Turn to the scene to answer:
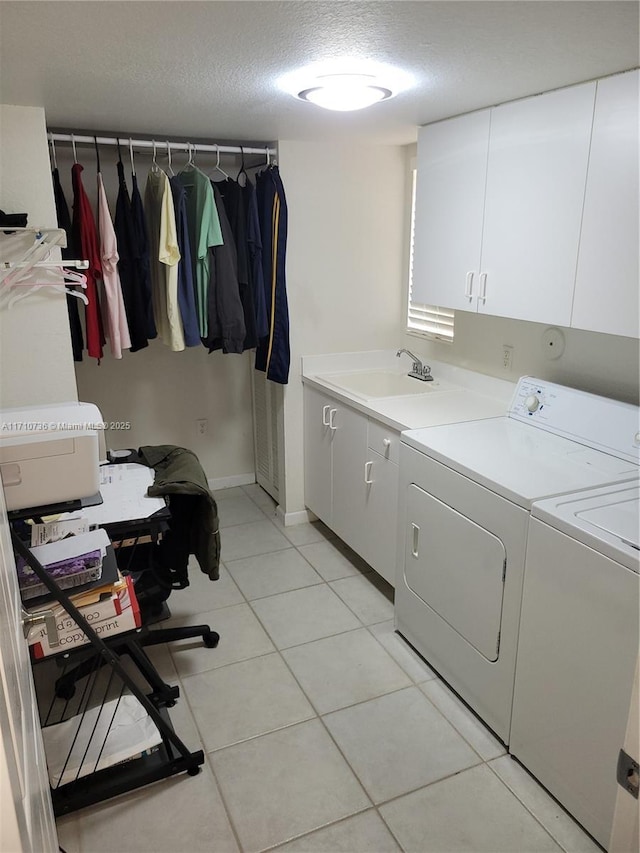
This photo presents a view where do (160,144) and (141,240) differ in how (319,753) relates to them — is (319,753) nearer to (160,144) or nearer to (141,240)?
(141,240)

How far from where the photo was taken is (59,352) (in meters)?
2.58

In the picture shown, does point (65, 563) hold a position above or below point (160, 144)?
below

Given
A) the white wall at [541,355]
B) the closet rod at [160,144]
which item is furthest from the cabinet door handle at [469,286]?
the closet rod at [160,144]

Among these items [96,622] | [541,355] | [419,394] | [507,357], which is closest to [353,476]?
[419,394]

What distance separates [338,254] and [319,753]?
2466mm

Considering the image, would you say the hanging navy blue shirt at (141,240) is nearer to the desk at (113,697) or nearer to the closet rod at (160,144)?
the closet rod at (160,144)

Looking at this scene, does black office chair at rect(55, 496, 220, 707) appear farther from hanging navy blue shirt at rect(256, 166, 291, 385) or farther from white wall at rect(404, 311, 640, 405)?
white wall at rect(404, 311, 640, 405)

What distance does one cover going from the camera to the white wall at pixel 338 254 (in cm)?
A: 325

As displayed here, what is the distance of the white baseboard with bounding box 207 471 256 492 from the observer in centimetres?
415

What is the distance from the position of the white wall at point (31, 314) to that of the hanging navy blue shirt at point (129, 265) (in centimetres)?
42

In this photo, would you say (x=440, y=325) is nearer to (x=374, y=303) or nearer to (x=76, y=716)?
(x=374, y=303)

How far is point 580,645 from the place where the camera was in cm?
167

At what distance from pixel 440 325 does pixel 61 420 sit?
2.15 meters

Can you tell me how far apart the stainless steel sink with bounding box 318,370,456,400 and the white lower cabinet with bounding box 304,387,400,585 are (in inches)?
6.4
